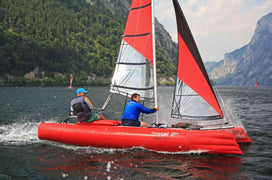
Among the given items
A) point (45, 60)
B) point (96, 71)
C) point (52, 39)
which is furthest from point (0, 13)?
point (96, 71)

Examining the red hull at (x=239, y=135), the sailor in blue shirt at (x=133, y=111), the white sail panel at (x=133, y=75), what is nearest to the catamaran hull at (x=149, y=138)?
the sailor in blue shirt at (x=133, y=111)

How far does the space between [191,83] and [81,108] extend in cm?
444

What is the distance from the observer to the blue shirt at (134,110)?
8273 millimetres

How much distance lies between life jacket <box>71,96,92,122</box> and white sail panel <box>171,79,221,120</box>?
357 centimetres

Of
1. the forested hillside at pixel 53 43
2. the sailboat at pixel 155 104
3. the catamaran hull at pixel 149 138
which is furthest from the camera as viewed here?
the forested hillside at pixel 53 43

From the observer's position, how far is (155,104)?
8953 mm

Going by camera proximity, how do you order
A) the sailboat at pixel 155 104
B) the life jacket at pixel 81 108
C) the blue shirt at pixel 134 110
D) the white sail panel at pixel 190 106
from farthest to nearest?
the white sail panel at pixel 190 106, the life jacket at pixel 81 108, the blue shirt at pixel 134 110, the sailboat at pixel 155 104

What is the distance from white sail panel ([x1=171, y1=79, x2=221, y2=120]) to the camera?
341 inches

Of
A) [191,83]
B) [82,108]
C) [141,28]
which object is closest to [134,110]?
[82,108]

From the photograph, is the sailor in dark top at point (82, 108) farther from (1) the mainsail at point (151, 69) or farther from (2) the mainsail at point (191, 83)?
(2) the mainsail at point (191, 83)

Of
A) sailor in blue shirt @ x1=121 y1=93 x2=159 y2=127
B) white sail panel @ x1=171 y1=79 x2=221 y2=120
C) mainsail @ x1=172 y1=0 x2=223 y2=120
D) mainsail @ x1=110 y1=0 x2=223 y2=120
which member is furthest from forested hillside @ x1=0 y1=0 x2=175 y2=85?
mainsail @ x1=172 y1=0 x2=223 y2=120

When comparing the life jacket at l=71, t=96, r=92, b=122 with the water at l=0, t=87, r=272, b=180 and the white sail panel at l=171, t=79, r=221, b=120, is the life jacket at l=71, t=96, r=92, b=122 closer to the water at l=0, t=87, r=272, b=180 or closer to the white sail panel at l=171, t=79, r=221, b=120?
the water at l=0, t=87, r=272, b=180

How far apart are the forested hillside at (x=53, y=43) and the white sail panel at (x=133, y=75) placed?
290 feet

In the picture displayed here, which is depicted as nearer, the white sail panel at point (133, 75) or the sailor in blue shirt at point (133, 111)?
the sailor in blue shirt at point (133, 111)
